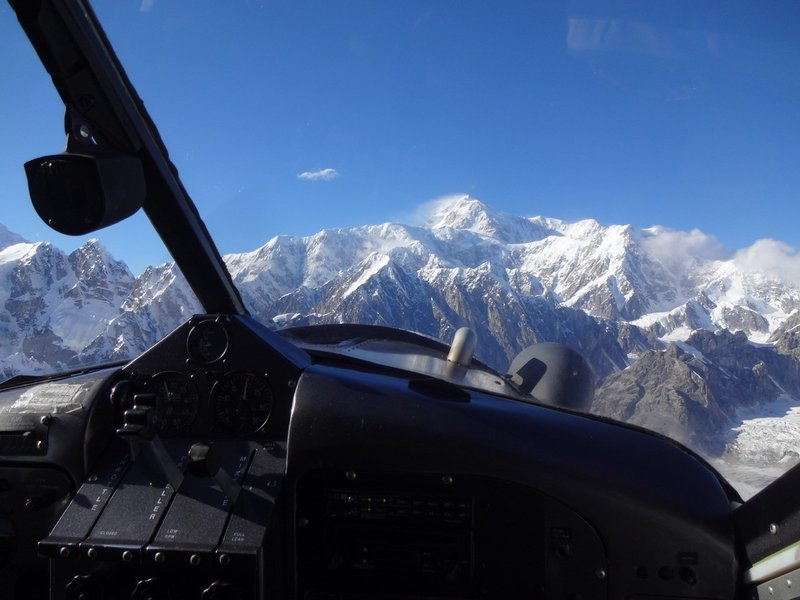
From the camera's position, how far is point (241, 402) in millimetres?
2266

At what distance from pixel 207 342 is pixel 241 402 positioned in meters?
0.29

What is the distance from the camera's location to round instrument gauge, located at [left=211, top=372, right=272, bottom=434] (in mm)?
2240

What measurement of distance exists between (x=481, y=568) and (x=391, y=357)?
155 centimetres

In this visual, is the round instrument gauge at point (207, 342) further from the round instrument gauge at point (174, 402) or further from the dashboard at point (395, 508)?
the dashboard at point (395, 508)

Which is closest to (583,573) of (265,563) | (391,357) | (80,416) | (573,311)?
(265,563)

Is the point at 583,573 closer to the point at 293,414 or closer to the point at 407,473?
the point at 407,473

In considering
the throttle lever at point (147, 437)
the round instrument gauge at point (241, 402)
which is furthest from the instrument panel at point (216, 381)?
the throttle lever at point (147, 437)

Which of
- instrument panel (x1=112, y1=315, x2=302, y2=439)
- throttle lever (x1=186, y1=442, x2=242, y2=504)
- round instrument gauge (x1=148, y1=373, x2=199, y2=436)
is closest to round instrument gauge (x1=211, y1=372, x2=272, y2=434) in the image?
instrument panel (x1=112, y1=315, x2=302, y2=439)

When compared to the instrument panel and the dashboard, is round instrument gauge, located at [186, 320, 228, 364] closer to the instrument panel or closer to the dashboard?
the instrument panel

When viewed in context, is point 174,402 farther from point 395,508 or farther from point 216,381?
point 395,508

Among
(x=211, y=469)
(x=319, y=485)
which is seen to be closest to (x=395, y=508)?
(x=319, y=485)

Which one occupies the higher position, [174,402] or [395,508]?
[174,402]

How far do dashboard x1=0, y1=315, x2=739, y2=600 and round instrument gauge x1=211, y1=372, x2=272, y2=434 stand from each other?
0.05 meters

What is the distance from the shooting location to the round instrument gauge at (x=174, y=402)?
2282 millimetres
